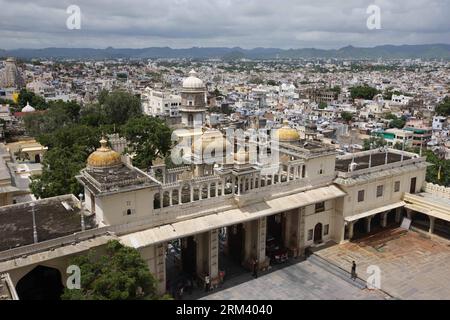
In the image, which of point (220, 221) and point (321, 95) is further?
point (321, 95)

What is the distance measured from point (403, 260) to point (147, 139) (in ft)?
88.5

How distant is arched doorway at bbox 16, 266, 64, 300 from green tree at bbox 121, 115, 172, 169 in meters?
21.7

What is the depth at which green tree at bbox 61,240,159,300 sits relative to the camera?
58.4 ft

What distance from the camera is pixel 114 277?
18.1 m

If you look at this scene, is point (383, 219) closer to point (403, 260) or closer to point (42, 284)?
point (403, 260)

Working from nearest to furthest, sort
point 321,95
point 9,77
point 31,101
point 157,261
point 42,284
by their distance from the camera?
point 42,284 < point 157,261 < point 31,101 < point 9,77 < point 321,95

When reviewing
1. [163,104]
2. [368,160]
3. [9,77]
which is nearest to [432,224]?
[368,160]

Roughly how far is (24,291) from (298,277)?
16.7 meters

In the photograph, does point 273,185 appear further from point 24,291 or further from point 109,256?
point 24,291

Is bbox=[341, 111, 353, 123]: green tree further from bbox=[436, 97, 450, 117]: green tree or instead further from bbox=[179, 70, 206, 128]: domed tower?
bbox=[179, 70, 206, 128]: domed tower

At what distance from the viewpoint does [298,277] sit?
28.1m

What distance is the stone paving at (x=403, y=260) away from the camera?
26.4 meters

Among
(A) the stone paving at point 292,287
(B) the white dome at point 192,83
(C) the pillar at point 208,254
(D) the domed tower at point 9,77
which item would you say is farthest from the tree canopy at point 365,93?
(C) the pillar at point 208,254

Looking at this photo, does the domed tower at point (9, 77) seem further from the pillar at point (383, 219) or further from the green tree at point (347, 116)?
the pillar at point (383, 219)
